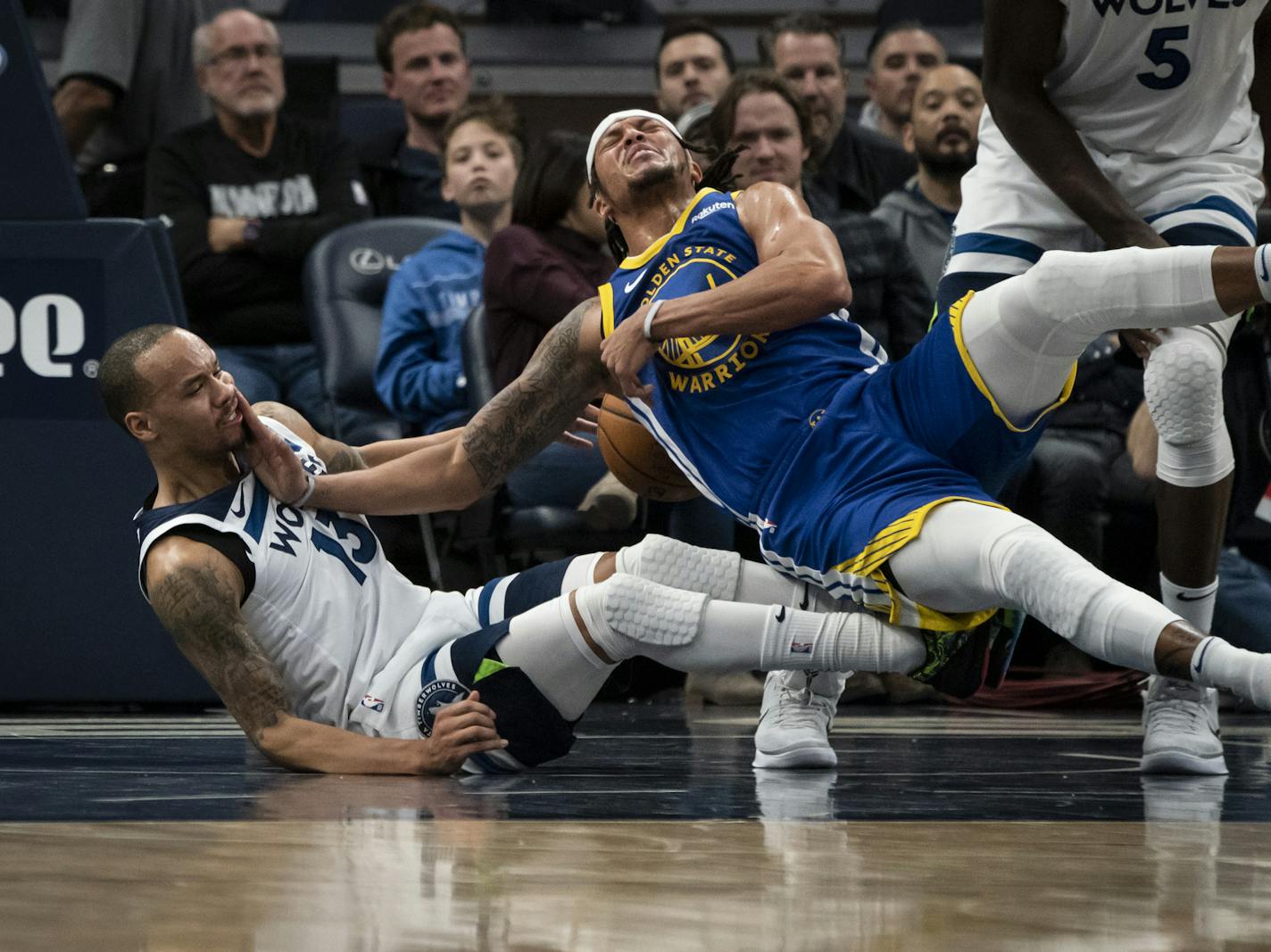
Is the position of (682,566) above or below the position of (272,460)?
below

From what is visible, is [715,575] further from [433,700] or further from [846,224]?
[846,224]

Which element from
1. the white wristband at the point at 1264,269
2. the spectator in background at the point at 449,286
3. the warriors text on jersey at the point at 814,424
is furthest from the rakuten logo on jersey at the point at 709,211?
the spectator in background at the point at 449,286

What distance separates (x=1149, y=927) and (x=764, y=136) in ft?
13.1

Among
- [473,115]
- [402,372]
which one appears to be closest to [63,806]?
[402,372]

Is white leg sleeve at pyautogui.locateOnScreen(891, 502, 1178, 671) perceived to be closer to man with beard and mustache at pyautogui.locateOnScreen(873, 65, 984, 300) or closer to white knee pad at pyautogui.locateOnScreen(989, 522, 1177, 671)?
white knee pad at pyautogui.locateOnScreen(989, 522, 1177, 671)

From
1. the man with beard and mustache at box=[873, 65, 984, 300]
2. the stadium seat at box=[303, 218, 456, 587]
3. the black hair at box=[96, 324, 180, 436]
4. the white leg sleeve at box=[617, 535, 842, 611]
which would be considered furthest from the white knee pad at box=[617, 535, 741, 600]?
the man with beard and mustache at box=[873, 65, 984, 300]

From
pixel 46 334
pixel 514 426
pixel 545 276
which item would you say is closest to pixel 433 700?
pixel 514 426

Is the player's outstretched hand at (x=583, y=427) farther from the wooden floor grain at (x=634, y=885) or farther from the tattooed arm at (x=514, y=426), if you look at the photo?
the wooden floor grain at (x=634, y=885)

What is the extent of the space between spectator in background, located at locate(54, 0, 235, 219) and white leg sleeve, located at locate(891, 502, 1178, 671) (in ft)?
13.4

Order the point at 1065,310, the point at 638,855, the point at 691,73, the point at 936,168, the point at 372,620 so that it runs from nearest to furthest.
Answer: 1. the point at 638,855
2. the point at 1065,310
3. the point at 372,620
4. the point at 936,168
5. the point at 691,73

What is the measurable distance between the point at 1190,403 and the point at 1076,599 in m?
0.76

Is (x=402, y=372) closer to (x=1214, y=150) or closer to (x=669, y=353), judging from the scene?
(x=669, y=353)

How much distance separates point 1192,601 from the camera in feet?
11.6

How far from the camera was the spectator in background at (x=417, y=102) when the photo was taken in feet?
21.6
